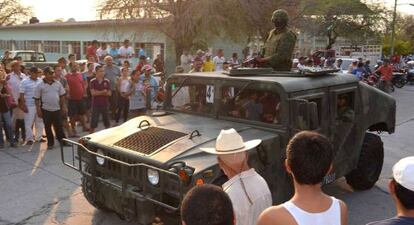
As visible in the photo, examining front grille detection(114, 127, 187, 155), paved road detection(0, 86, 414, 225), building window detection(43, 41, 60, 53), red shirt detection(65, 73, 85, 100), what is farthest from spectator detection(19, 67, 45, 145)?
building window detection(43, 41, 60, 53)

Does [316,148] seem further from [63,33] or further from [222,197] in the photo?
[63,33]

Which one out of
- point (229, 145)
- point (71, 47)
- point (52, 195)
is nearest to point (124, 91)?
point (52, 195)

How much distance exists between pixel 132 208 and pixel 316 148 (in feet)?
7.81

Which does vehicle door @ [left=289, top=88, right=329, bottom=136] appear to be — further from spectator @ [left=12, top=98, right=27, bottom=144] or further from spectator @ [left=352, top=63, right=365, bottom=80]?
spectator @ [left=352, top=63, right=365, bottom=80]

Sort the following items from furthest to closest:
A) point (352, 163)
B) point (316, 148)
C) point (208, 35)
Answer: point (208, 35) → point (352, 163) → point (316, 148)

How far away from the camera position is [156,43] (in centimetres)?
2712

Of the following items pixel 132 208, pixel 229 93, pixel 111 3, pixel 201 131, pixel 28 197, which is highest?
pixel 111 3

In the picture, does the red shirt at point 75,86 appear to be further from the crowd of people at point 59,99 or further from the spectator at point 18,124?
the spectator at point 18,124

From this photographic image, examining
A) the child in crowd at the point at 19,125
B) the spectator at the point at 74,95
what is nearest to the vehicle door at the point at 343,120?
the spectator at the point at 74,95

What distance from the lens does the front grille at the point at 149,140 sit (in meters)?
4.45

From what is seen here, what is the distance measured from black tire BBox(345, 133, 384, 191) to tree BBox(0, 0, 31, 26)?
54.1 metres

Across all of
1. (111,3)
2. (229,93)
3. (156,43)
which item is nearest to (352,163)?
(229,93)

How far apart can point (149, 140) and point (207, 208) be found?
110 inches

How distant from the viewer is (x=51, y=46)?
4081 cm
